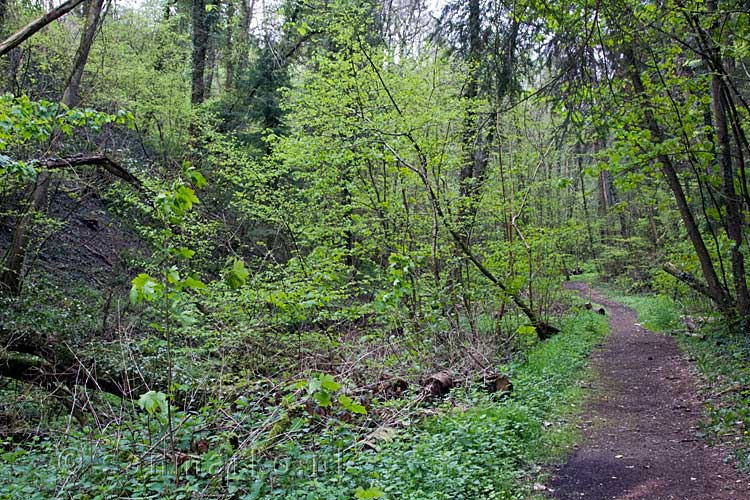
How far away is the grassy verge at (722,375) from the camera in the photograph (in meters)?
5.29

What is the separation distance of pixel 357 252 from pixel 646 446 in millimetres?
6836

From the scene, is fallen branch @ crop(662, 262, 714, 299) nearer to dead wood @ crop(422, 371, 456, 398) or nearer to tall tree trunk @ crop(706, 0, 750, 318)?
tall tree trunk @ crop(706, 0, 750, 318)

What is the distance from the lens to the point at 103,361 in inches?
317

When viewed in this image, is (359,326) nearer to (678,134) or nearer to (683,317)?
(678,134)

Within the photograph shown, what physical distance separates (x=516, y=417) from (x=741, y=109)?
26.3 feet

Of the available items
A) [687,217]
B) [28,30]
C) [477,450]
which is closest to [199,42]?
[28,30]

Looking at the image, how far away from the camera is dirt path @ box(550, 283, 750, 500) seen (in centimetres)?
441

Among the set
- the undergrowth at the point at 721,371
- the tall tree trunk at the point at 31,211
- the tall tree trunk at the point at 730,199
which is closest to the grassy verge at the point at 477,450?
the undergrowth at the point at 721,371

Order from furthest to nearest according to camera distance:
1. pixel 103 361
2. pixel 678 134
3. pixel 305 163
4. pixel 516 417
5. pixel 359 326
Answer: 1. pixel 305 163
2. pixel 359 326
3. pixel 678 134
4. pixel 103 361
5. pixel 516 417

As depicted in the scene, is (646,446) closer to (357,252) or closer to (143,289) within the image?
(143,289)

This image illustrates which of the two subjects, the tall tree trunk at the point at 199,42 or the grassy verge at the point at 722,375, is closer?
the grassy verge at the point at 722,375

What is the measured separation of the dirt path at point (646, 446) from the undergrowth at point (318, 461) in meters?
0.37

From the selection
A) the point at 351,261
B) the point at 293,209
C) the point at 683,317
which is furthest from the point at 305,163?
the point at 683,317

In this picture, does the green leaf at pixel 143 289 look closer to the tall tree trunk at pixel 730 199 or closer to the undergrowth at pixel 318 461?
the undergrowth at pixel 318 461
